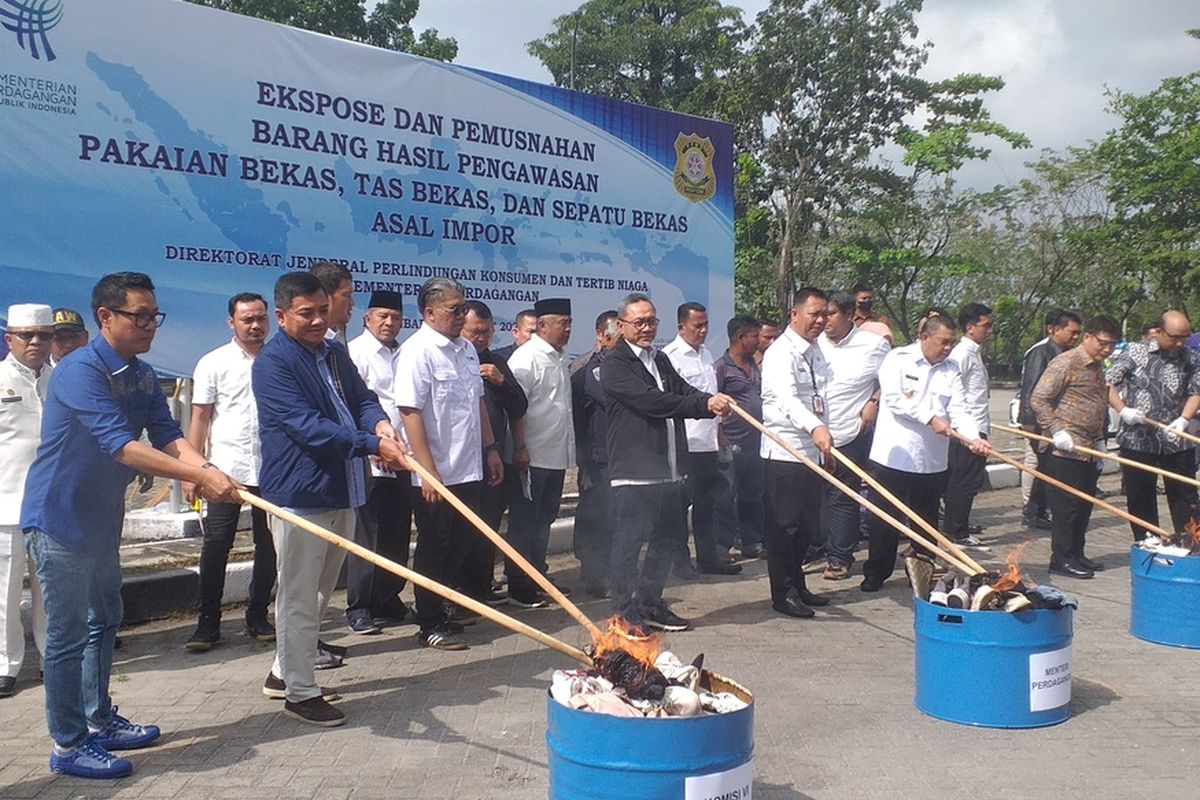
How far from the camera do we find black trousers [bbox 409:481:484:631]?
593 centimetres

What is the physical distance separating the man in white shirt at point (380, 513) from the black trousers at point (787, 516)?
7.52ft

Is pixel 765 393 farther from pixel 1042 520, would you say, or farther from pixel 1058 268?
pixel 1058 268

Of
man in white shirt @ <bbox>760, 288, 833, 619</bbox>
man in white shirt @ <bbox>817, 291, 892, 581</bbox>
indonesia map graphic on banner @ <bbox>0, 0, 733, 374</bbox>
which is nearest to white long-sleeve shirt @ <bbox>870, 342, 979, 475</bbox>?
man in white shirt @ <bbox>817, 291, 892, 581</bbox>

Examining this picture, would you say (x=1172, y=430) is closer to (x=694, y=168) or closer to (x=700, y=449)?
(x=700, y=449)

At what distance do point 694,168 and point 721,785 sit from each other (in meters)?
7.79

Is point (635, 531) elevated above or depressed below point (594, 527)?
above

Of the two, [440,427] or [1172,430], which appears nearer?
[440,427]

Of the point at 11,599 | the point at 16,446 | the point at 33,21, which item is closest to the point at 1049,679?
the point at 11,599

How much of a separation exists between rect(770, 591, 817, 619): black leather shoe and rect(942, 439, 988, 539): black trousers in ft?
8.84

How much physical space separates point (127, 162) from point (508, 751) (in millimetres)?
4433

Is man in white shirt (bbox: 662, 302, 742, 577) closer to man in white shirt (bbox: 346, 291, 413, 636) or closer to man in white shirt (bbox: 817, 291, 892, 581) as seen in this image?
man in white shirt (bbox: 817, 291, 892, 581)

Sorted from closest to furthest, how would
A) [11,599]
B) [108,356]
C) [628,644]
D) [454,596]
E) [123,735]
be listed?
[628,644]
[454,596]
[108,356]
[123,735]
[11,599]

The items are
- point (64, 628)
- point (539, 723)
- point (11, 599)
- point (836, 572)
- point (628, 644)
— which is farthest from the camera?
point (836, 572)

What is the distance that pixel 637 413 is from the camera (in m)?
6.07
